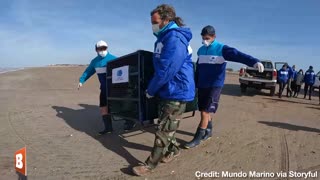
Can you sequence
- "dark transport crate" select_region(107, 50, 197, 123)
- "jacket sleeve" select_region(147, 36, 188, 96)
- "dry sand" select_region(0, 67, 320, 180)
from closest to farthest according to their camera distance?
"jacket sleeve" select_region(147, 36, 188, 96), "dry sand" select_region(0, 67, 320, 180), "dark transport crate" select_region(107, 50, 197, 123)

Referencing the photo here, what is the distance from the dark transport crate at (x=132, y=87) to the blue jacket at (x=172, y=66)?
2.69 feet

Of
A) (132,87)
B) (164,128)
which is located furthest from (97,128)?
(164,128)

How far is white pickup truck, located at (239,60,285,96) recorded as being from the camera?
692 inches

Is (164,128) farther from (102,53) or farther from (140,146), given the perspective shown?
(102,53)

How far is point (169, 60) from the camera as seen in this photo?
4.48m

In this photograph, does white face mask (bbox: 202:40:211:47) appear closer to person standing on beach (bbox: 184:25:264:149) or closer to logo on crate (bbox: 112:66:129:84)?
person standing on beach (bbox: 184:25:264:149)

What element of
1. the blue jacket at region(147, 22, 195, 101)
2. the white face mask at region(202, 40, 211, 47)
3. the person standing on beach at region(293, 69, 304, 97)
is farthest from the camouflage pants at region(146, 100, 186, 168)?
the person standing on beach at region(293, 69, 304, 97)

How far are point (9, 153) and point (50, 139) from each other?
1.07m

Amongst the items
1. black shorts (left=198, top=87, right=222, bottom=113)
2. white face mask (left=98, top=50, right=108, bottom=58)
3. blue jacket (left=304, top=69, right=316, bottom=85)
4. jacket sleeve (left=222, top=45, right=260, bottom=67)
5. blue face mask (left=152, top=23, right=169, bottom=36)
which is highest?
blue face mask (left=152, top=23, right=169, bottom=36)

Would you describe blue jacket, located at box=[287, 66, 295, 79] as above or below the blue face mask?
below

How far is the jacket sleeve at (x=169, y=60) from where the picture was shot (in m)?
4.49

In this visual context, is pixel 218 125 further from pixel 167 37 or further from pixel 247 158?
pixel 167 37

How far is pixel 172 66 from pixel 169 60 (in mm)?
89

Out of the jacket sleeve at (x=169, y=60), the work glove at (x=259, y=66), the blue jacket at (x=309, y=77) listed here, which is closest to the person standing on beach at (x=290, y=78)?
the blue jacket at (x=309, y=77)
